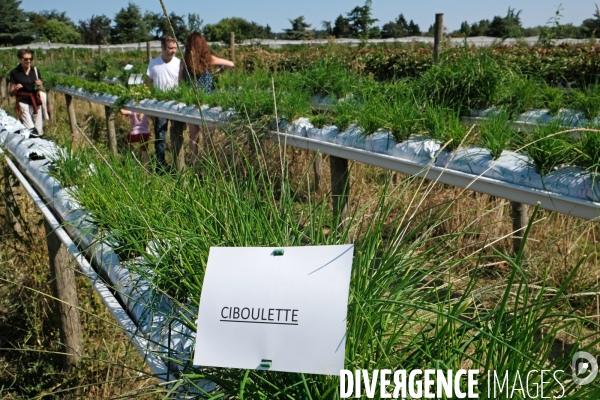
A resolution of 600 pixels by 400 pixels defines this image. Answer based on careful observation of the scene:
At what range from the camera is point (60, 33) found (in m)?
66.4

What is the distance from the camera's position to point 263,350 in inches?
34.5

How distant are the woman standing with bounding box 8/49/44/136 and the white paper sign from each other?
7.49 metres

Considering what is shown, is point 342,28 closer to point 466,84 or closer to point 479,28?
point 479,28

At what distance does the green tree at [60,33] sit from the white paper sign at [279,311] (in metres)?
72.0

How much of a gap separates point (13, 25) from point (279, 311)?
2881 inches

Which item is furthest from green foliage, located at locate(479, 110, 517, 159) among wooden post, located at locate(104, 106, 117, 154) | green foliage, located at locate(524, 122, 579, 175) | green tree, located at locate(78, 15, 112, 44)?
green tree, located at locate(78, 15, 112, 44)

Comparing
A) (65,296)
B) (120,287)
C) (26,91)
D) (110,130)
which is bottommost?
(65,296)

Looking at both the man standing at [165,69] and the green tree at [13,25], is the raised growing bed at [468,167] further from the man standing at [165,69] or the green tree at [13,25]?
the green tree at [13,25]

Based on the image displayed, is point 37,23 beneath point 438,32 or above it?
above

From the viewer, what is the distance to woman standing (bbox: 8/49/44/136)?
7.61 meters

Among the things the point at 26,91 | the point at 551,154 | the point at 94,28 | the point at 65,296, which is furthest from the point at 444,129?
the point at 94,28

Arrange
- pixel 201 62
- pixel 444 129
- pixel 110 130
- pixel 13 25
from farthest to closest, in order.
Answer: pixel 13 25 < pixel 110 130 < pixel 201 62 < pixel 444 129

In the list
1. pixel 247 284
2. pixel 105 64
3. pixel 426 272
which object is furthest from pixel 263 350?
pixel 105 64

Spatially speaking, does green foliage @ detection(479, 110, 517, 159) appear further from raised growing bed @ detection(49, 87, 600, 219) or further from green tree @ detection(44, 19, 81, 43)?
green tree @ detection(44, 19, 81, 43)
